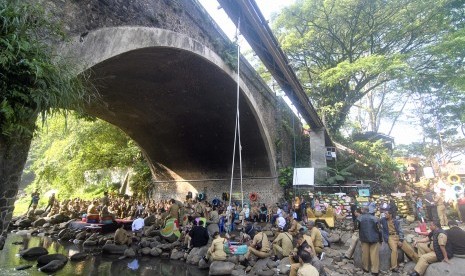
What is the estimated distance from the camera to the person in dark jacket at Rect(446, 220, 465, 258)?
18.2 feet

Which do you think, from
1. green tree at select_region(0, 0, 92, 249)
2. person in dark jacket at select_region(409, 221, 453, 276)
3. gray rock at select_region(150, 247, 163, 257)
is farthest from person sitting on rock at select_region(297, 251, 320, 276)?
gray rock at select_region(150, 247, 163, 257)

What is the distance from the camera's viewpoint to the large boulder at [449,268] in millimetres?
5297

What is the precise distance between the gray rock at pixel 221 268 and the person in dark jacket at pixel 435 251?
3.75 metres

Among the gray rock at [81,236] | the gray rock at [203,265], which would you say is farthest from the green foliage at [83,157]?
the gray rock at [203,265]

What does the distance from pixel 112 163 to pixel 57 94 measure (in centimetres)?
1699

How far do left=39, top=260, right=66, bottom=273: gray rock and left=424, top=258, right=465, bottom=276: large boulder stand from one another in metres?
7.99

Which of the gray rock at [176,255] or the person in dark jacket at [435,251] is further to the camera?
the gray rock at [176,255]

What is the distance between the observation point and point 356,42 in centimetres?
1933

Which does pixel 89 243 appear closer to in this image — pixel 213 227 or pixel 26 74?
pixel 213 227

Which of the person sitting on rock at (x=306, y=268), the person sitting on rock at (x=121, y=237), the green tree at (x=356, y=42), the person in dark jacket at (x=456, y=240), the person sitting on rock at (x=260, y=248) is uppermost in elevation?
the green tree at (x=356, y=42)

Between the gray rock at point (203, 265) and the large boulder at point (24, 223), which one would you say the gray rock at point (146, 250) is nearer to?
the gray rock at point (203, 265)

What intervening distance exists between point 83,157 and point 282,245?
15266 millimetres

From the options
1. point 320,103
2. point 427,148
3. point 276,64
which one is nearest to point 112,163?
point 276,64

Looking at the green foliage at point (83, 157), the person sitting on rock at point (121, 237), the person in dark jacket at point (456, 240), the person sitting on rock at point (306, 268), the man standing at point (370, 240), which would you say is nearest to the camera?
the person sitting on rock at point (306, 268)
